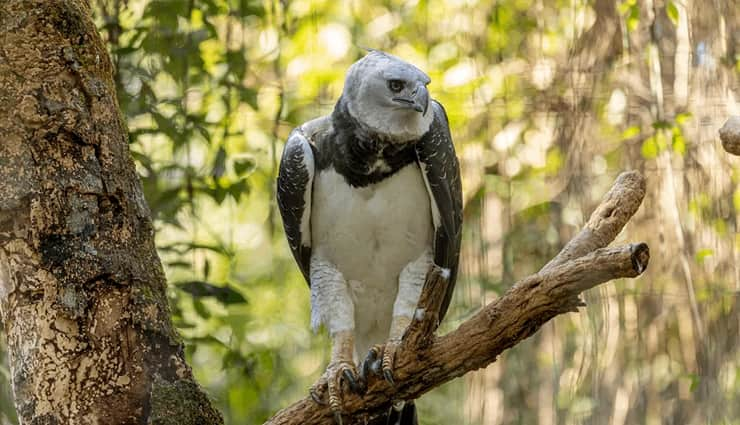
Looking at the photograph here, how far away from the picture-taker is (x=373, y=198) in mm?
2811

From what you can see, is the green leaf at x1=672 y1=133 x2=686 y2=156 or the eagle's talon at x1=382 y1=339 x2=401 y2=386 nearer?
the eagle's talon at x1=382 y1=339 x2=401 y2=386

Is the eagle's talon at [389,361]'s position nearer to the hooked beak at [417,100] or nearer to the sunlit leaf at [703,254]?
the hooked beak at [417,100]

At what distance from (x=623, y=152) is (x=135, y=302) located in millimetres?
2744

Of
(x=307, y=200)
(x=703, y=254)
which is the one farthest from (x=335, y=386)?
(x=703, y=254)

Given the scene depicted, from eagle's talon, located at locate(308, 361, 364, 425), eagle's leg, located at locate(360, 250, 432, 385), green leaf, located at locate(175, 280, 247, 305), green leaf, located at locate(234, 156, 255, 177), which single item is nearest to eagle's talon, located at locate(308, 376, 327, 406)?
eagle's talon, located at locate(308, 361, 364, 425)

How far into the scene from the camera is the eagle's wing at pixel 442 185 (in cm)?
277

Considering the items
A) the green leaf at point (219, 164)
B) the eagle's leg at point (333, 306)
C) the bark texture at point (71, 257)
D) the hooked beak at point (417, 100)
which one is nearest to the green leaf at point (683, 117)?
the hooked beak at point (417, 100)

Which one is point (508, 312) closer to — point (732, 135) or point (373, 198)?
point (732, 135)

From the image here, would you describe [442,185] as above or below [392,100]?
below

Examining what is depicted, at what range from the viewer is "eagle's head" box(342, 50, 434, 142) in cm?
266

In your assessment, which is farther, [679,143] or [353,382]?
[679,143]

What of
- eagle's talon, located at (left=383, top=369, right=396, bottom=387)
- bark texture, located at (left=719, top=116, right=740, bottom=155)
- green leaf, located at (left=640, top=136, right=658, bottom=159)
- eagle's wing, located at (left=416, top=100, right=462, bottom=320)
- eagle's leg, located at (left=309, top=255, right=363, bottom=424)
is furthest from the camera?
green leaf, located at (left=640, top=136, right=658, bottom=159)

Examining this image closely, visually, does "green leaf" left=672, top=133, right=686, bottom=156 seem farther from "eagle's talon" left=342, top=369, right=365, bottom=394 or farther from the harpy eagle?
"eagle's talon" left=342, top=369, right=365, bottom=394

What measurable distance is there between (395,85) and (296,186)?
45 centimetres
